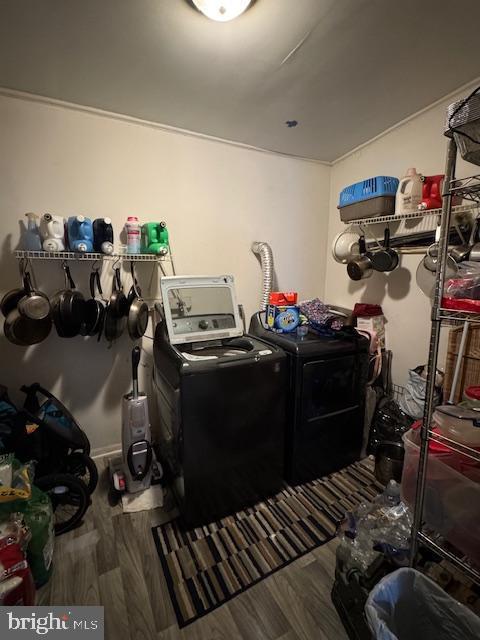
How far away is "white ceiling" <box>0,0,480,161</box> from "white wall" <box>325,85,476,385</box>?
0.17 m

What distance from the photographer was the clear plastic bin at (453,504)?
35.5 inches

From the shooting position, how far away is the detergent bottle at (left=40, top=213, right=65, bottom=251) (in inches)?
59.2

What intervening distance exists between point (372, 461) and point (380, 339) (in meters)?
0.88

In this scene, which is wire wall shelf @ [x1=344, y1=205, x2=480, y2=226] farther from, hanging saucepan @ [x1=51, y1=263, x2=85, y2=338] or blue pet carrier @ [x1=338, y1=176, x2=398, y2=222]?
hanging saucepan @ [x1=51, y1=263, x2=85, y2=338]

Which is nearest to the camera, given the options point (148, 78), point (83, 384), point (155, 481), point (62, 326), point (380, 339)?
point (148, 78)

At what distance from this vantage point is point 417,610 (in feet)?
2.94

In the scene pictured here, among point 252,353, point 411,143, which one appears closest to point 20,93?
point 252,353

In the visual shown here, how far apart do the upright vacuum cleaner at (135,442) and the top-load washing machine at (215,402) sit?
128 mm

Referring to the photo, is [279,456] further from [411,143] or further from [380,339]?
[411,143]

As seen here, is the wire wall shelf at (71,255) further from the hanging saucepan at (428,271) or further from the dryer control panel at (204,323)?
the hanging saucepan at (428,271)

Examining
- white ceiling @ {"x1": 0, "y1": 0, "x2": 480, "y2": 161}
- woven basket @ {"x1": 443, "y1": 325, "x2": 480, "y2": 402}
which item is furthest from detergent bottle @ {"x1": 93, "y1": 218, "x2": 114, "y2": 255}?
woven basket @ {"x1": 443, "y1": 325, "x2": 480, "y2": 402}

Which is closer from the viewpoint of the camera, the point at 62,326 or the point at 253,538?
the point at 253,538

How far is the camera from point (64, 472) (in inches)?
62.9

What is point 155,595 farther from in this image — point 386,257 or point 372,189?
point 372,189
